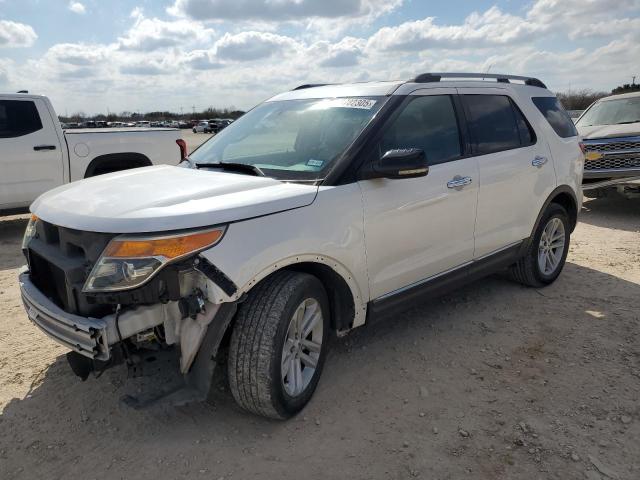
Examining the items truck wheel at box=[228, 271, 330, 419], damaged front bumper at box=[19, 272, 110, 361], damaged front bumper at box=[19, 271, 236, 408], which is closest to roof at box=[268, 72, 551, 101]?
truck wheel at box=[228, 271, 330, 419]

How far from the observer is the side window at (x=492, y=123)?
4102 millimetres

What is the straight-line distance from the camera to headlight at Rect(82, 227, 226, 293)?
8.08ft

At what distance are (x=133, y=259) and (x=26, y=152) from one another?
598 cm

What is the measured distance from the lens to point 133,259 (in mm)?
2465

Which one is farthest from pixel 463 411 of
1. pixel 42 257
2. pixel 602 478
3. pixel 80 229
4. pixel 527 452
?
pixel 42 257

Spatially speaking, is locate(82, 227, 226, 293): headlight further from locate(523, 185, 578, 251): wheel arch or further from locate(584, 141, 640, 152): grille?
locate(584, 141, 640, 152): grille

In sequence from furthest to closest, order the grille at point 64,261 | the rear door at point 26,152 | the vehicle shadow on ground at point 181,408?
the rear door at point 26,152, the vehicle shadow on ground at point 181,408, the grille at point 64,261

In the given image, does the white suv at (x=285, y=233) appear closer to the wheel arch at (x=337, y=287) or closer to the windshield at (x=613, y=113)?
the wheel arch at (x=337, y=287)

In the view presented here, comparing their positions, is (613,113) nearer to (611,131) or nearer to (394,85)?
(611,131)

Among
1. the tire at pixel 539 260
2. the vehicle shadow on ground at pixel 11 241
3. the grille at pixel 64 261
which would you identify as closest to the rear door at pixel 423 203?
the tire at pixel 539 260

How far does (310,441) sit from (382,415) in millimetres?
476

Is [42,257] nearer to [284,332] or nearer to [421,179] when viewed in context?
[284,332]

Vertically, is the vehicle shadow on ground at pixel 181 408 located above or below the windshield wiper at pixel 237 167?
below

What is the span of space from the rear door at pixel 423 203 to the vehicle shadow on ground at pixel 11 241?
4.68 meters
